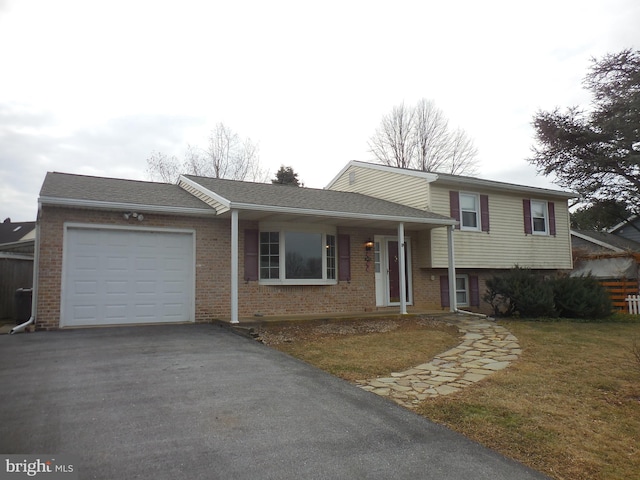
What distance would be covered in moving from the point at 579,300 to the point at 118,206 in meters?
11.8

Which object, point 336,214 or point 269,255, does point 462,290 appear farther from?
point 269,255

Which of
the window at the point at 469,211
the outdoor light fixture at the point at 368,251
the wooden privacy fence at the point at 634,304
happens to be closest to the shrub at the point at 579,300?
the wooden privacy fence at the point at 634,304

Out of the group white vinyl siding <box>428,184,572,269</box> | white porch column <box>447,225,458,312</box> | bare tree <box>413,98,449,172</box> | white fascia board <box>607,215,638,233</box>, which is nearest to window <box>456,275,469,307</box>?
white vinyl siding <box>428,184,572,269</box>

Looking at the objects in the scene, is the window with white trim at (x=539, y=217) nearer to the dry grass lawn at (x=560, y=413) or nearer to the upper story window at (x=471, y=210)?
the upper story window at (x=471, y=210)

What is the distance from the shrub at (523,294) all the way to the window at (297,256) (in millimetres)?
4562

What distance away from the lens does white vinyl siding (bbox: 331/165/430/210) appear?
12672 mm

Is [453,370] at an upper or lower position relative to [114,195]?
lower

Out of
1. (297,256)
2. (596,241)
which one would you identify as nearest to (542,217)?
(297,256)

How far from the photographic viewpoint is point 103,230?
8758 mm

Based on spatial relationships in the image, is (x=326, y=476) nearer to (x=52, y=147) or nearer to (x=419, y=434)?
(x=419, y=434)

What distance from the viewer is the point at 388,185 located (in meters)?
13.9

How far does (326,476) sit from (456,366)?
387 cm

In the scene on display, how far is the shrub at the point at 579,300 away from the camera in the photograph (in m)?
11.4

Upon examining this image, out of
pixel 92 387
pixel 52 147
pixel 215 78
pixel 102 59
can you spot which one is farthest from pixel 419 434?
pixel 52 147
